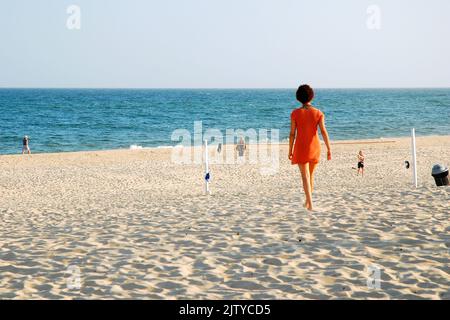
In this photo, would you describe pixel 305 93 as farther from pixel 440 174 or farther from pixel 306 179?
pixel 440 174

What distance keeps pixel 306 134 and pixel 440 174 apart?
5060 millimetres

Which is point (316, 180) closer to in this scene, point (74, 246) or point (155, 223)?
point (155, 223)

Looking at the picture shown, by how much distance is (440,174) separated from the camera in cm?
1222

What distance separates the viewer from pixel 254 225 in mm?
8391

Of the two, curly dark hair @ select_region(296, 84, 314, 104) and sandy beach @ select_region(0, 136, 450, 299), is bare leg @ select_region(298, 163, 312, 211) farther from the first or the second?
curly dark hair @ select_region(296, 84, 314, 104)

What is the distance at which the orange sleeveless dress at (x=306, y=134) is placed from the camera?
845 centimetres

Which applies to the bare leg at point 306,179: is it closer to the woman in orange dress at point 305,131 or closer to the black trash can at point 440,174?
the woman in orange dress at point 305,131

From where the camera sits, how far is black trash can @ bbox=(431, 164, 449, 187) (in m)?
12.1

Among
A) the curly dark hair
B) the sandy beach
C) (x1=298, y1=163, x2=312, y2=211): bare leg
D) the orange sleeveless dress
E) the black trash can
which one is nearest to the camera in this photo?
the sandy beach

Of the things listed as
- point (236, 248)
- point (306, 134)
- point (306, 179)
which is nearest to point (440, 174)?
point (306, 179)

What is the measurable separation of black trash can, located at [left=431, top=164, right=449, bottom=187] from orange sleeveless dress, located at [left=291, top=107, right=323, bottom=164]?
15.3ft

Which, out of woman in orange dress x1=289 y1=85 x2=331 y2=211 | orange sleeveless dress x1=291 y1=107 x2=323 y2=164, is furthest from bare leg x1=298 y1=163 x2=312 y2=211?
orange sleeveless dress x1=291 y1=107 x2=323 y2=164

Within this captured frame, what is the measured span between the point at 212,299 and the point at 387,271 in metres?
1.91

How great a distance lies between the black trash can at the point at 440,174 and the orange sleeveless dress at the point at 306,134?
4675mm
